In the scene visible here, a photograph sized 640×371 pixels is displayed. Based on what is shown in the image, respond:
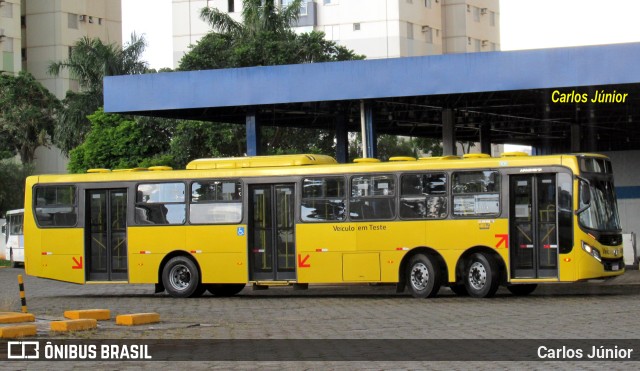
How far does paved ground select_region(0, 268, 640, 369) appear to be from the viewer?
15961mm

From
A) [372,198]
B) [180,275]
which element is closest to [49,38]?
[180,275]

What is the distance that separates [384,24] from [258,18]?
30.2 meters

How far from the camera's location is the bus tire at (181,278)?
26.7 meters

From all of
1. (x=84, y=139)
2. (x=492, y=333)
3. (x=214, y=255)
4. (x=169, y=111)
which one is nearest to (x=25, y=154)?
(x=84, y=139)

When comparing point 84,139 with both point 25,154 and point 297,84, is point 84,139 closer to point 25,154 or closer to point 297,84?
point 25,154

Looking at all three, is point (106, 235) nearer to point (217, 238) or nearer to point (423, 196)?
point (217, 238)

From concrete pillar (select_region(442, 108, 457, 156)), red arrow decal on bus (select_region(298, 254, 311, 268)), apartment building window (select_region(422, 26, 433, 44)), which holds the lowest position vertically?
red arrow decal on bus (select_region(298, 254, 311, 268))

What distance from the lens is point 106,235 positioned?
27.2 metres

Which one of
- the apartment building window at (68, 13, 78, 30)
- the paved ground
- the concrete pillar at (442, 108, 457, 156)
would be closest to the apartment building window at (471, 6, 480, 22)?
the apartment building window at (68, 13, 78, 30)

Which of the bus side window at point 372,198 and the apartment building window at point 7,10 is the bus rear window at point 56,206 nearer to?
the bus side window at point 372,198

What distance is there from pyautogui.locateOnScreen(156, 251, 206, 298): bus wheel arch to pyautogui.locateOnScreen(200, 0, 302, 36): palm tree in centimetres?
3560

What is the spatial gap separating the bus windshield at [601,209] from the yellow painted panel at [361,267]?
437 centimetres

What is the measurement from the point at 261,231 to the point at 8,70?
224 ft

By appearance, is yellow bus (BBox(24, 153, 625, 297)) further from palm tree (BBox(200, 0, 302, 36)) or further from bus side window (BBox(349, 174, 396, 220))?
palm tree (BBox(200, 0, 302, 36))
